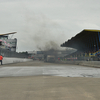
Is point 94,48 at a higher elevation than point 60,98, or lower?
higher

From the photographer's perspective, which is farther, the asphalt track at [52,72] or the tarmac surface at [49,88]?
the asphalt track at [52,72]

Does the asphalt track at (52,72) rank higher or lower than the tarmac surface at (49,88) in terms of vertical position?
lower

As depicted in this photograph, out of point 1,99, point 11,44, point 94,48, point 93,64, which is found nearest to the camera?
point 1,99

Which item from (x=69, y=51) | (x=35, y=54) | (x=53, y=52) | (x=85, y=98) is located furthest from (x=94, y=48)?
(x=35, y=54)

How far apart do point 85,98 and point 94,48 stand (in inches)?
2493

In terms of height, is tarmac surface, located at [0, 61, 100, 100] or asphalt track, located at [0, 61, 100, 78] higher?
tarmac surface, located at [0, 61, 100, 100]

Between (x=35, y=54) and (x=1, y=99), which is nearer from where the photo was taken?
(x=1, y=99)

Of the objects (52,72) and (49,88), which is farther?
(52,72)

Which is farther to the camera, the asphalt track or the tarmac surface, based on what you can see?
the asphalt track

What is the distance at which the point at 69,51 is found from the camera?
387ft

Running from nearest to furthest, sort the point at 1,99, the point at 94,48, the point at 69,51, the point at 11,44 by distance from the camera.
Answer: the point at 1,99
the point at 94,48
the point at 11,44
the point at 69,51

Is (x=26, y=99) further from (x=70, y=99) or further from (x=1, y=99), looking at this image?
(x=70, y=99)

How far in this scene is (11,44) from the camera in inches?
3858

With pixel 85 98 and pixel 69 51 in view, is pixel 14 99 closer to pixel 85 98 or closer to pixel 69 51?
pixel 85 98
